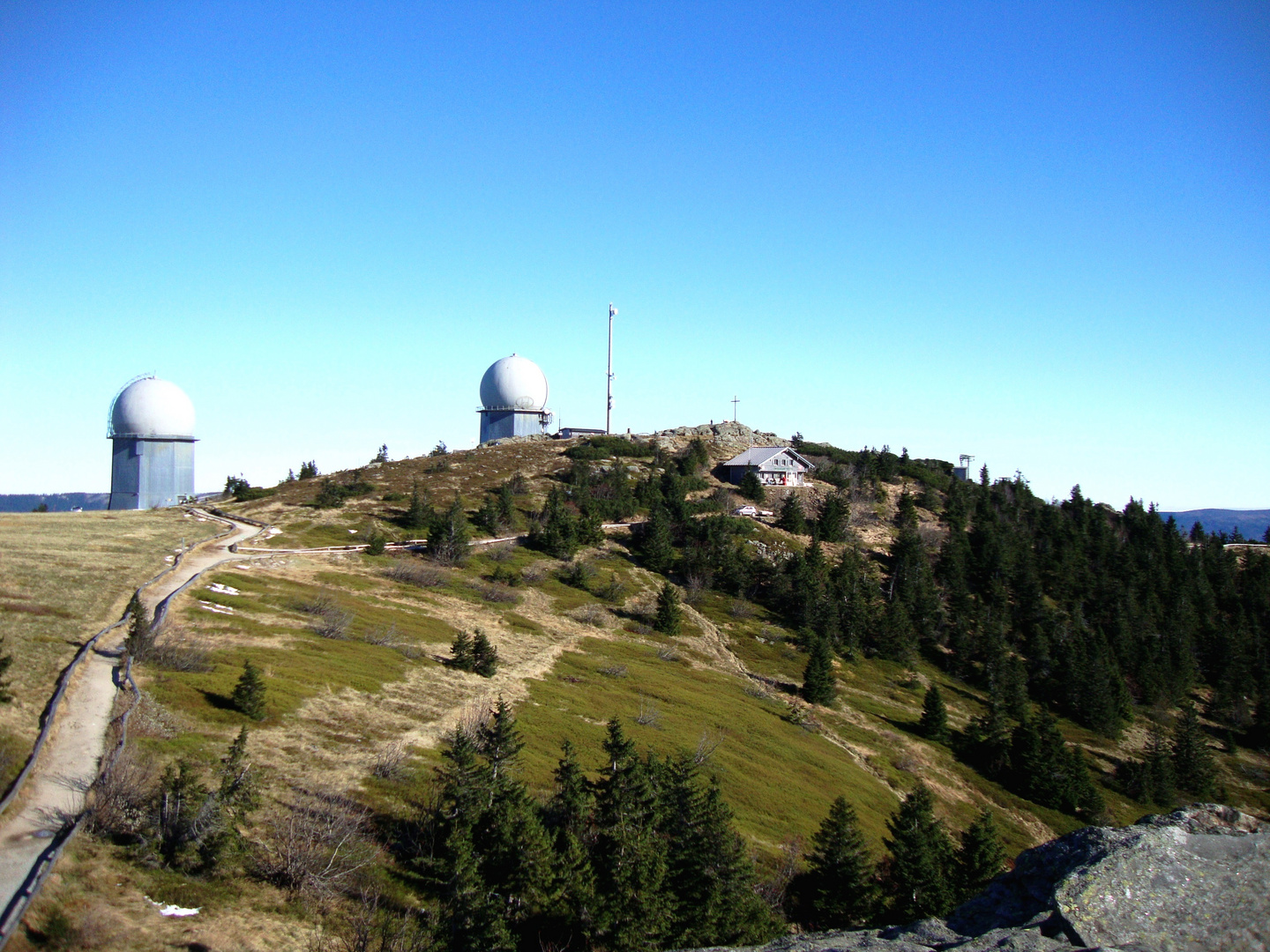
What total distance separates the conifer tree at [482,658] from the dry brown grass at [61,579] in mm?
16873

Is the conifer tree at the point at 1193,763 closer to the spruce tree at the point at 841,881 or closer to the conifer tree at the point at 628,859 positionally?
the spruce tree at the point at 841,881

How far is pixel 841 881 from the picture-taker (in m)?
27.5

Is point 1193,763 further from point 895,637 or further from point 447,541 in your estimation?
point 447,541

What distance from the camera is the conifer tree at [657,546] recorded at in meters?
76.1

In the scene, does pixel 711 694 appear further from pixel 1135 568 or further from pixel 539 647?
pixel 1135 568

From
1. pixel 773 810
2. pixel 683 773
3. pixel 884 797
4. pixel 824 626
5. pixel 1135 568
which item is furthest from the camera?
pixel 1135 568

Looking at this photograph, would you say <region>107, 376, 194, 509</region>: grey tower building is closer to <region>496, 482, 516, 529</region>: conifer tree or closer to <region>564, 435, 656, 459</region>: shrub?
<region>496, 482, 516, 529</region>: conifer tree

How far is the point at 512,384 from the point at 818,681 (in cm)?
7120

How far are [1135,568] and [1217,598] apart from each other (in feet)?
42.9

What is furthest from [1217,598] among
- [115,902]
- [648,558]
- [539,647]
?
[115,902]

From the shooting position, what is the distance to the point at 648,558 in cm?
7619

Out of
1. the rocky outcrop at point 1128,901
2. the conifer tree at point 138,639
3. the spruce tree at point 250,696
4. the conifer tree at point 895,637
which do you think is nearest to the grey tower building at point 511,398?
the conifer tree at point 895,637

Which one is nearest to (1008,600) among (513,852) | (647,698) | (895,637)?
(895,637)

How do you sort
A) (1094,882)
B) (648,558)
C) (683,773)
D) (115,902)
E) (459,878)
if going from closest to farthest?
(1094,882) < (115,902) < (459,878) < (683,773) < (648,558)
